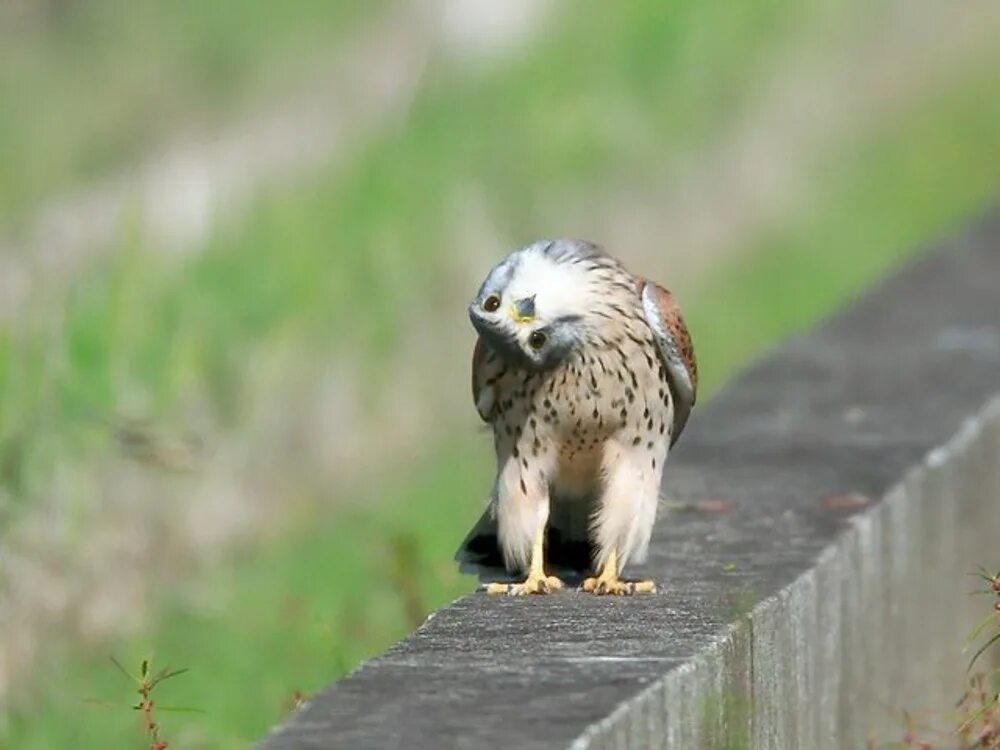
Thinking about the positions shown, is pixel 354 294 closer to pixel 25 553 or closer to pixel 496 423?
pixel 25 553

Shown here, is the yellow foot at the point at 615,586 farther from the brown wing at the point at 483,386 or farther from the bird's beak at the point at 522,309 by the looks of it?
the bird's beak at the point at 522,309

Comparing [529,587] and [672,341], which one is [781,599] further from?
[672,341]

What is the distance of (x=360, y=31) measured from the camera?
1448 centimetres

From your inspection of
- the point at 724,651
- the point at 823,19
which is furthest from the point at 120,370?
the point at 823,19

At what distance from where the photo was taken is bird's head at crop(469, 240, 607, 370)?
16.3 feet

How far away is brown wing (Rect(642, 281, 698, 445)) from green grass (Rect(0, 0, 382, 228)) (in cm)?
624

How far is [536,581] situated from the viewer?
5.15m

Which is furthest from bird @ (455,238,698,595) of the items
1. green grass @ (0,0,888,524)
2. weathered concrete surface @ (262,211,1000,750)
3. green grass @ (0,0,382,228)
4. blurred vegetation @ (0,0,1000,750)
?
green grass @ (0,0,382,228)

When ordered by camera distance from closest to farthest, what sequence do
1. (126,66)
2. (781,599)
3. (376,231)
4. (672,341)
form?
(781,599)
(672,341)
(376,231)
(126,66)

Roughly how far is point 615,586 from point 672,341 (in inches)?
19.9

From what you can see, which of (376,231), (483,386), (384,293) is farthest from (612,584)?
(376,231)

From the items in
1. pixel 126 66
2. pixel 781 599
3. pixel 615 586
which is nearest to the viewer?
pixel 781 599

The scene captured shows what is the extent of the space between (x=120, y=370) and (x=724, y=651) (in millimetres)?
3116

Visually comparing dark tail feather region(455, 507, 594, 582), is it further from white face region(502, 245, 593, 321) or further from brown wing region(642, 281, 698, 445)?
white face region(502, 245, 593, 321)
